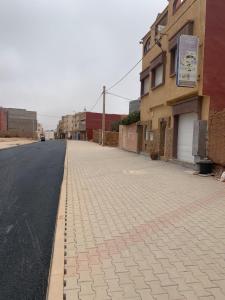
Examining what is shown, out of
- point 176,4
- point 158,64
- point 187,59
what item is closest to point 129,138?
point 158,64

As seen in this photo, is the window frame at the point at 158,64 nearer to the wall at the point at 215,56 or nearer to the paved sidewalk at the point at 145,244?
the wall at the point at 215,56

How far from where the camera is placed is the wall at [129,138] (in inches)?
1120

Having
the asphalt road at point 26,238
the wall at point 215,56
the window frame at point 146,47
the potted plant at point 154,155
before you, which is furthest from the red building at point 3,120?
the asphalt road at point 26,238

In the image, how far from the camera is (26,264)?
4.59 metres

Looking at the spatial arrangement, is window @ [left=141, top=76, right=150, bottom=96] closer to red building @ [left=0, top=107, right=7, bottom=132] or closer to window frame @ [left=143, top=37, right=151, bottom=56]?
window frame @ [left=143, top=37, right=151, bottom=56]

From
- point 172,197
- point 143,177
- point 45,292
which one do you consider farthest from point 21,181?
point 45,292

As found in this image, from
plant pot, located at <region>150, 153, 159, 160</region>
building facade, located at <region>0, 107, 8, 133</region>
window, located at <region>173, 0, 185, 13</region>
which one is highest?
window, located at <region>173, 0, 185, 13</region>

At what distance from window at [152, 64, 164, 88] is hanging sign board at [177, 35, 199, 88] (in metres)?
5.55

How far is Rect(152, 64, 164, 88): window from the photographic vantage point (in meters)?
20.7

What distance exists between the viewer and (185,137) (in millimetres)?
17438

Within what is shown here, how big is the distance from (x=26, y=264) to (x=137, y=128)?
75.8ft

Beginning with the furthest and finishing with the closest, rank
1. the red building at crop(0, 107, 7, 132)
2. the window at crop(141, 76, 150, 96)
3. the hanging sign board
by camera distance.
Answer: the red building at crop(0, 107, 7, 132)
the window at crop(141, 76, 150, 96)
the hanging sign board

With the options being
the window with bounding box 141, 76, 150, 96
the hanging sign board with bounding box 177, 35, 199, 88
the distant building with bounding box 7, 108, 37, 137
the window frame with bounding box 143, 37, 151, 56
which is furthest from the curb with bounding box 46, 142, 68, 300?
the distant building with bounding box 7, 108, 37, 137

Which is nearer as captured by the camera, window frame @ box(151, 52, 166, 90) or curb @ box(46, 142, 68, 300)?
curb @ box(46, 142, 68, 300)
